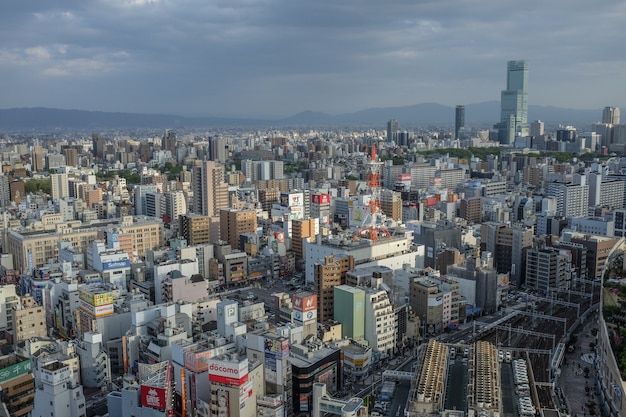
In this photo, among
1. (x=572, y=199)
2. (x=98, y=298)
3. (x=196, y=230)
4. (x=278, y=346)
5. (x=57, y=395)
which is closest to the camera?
(x=57, y=395)

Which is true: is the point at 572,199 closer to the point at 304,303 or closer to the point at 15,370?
the point at 304,303

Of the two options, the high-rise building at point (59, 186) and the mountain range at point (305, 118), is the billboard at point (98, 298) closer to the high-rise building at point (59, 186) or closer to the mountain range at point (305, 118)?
the high-rise building at point (59, 186)

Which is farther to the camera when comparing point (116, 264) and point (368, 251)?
point (368, 251)

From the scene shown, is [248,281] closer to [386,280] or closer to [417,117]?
[386,280]

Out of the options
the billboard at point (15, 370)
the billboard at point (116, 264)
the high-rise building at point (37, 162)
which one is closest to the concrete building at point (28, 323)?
the billboard at point (116, 264)

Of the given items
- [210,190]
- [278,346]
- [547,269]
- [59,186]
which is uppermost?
[210,190]

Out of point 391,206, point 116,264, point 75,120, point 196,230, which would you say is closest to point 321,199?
point 391,206

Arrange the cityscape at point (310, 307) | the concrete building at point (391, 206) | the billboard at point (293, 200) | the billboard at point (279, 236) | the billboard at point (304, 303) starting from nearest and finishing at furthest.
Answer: the cityscape at point (310, 307), the billboard at point (304, 303), the billboard at point (279, 236), the billboard at point (293, 200), the concrete building at point (391, 206)
